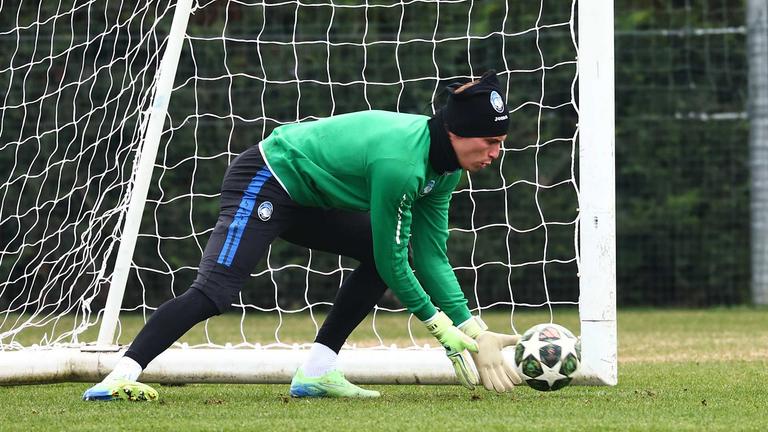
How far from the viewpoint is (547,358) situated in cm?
489

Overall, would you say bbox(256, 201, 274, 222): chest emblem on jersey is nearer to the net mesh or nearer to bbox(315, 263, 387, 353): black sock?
bbox(315, 263, 387, 353): black sock

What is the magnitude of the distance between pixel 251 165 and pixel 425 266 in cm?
82

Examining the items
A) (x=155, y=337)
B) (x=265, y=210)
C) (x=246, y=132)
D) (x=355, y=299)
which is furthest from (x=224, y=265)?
(x=246, y=132)

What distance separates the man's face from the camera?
467 centimetres

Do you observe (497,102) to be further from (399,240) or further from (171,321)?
(171,321)

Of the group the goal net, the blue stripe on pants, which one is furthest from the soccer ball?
the goal net

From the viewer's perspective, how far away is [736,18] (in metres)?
13.0

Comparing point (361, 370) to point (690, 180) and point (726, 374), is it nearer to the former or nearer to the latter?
point (726, 374)

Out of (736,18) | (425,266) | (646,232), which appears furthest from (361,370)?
(736,18)

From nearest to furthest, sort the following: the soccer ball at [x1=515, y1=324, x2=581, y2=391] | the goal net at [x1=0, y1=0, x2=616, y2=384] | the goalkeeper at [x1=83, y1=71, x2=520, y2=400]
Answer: the goalkeeper at [x1=83, y1=71, x2=520, y2=400], the soccer ball at [x1=515, y1=324, x2=581, y2=391], the goal net at [x1=0, y1=0, x2=616, y2=384]

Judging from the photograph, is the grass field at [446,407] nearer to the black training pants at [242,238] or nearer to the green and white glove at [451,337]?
the green and white glove at [451,337]

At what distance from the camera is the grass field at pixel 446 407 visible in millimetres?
4293

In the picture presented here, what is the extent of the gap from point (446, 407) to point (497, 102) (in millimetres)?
1189

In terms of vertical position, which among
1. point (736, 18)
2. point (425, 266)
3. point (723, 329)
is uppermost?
point (736, 18)
